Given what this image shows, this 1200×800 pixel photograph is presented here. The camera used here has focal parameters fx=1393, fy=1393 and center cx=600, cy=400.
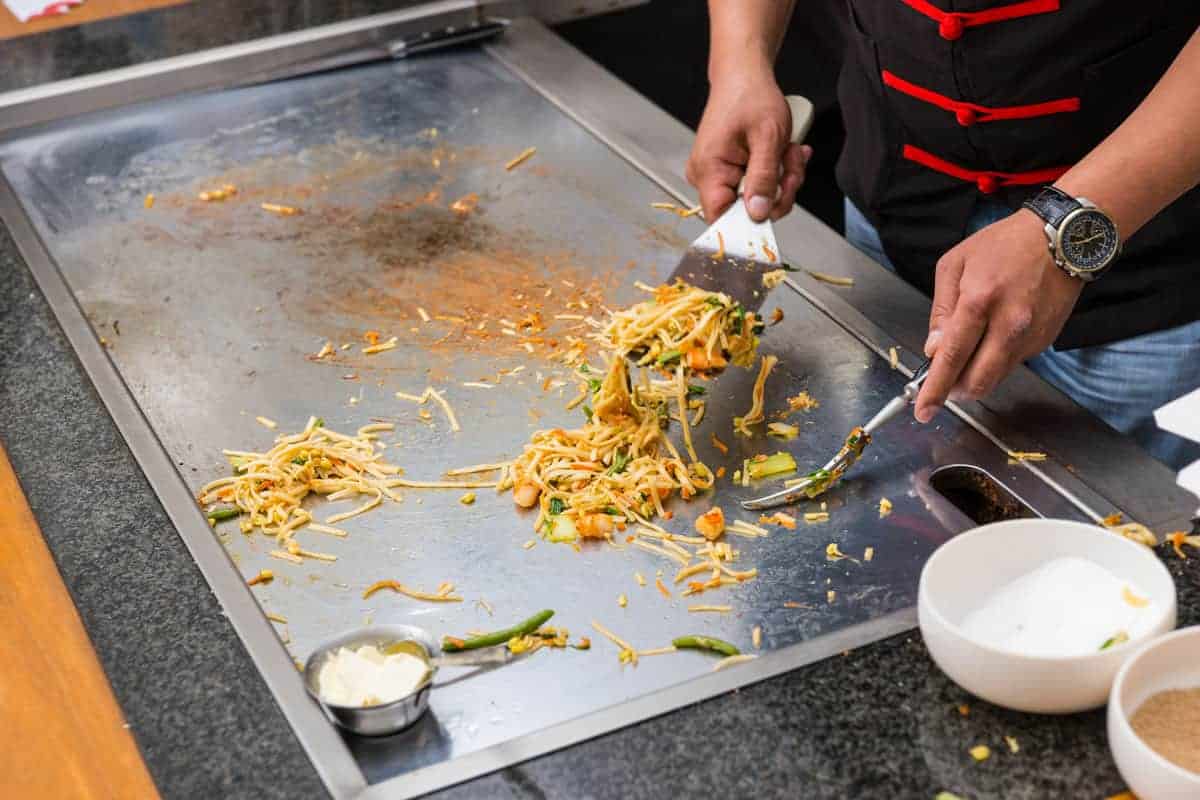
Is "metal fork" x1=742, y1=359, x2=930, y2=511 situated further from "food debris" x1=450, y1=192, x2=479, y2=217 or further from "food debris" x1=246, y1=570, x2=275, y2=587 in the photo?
"food debris" x1=450, y1=192, x2=479, y2=217

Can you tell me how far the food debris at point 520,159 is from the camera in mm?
2645

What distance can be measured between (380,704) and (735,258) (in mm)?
983

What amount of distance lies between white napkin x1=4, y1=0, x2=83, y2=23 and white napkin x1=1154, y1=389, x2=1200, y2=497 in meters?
2.52

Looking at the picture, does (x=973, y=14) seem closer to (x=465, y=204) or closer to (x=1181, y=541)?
(x=1181, y=541)

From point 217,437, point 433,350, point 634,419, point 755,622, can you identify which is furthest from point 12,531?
point 755,622

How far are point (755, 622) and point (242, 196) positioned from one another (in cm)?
140

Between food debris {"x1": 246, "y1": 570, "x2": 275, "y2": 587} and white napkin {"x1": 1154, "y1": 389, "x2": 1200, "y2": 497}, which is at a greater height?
white napkin {"x1": 1154, "y1": 389, "x2": 1200, "y2": 497}

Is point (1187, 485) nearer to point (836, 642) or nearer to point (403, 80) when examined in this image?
point (836, 642)

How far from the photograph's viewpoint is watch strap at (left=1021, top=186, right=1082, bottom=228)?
180 cm

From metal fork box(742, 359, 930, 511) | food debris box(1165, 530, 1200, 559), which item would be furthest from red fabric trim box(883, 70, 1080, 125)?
food debris box(1165, 530, 1200, 559)

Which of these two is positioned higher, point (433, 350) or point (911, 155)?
point (911, 155)

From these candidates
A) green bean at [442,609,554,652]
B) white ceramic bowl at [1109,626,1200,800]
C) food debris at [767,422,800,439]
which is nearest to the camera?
white ceramic bowl at [1109,626,1200,800]

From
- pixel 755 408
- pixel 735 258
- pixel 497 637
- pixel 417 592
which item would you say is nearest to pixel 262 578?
pixel 417 592

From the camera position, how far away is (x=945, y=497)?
186 centimetres
